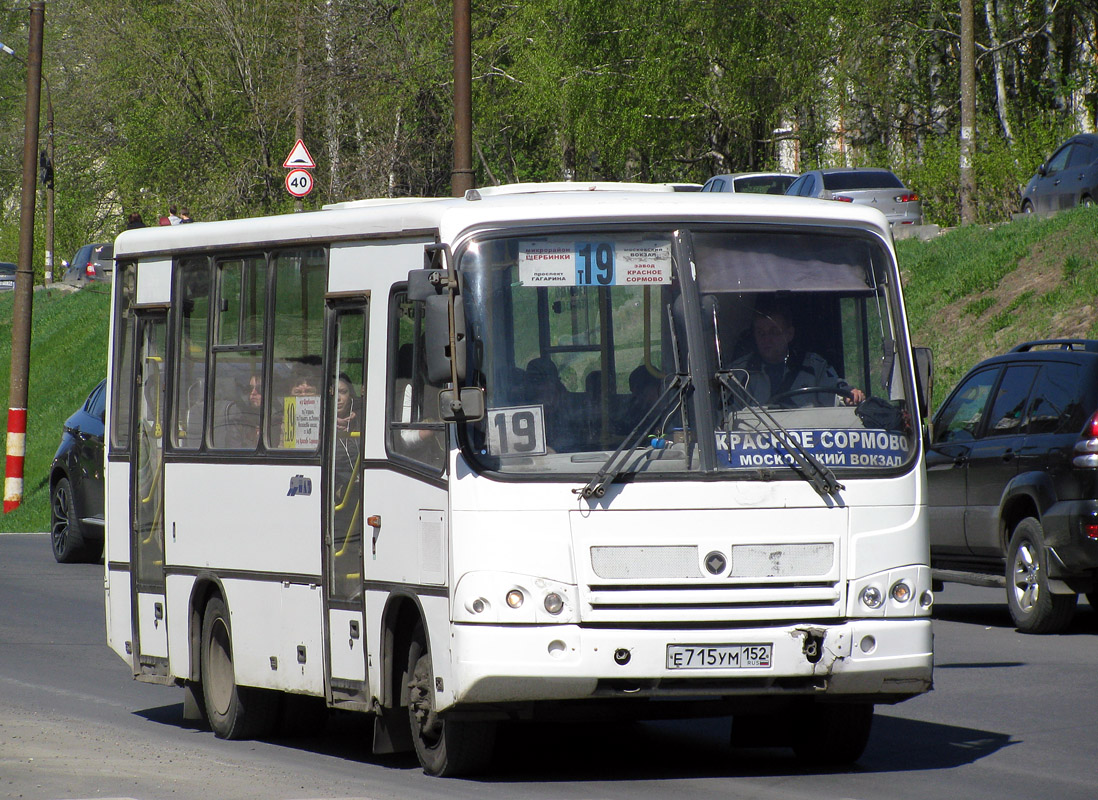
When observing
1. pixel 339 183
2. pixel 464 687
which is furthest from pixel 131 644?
pixel 339 183

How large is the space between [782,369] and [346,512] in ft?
6.80

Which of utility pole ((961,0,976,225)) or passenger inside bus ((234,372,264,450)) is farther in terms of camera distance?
utility pole ((961,0,976,225))

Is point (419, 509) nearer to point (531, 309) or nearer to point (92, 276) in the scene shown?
point (531, 309)

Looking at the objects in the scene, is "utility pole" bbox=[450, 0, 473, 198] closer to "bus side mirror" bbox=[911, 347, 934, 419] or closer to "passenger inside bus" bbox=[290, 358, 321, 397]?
"passenger inside bus" bbox=[290, 358, 321, 397]

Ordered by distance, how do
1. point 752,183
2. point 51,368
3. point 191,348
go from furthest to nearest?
point 51,368, point 752,183, point 191,348

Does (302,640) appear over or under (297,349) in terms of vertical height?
under

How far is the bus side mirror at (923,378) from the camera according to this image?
8.40 meters

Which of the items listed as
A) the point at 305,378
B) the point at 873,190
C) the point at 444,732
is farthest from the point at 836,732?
the point at 873,190

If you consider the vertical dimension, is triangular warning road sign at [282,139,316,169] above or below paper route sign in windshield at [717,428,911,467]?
above

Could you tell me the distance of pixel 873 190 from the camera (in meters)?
35.7

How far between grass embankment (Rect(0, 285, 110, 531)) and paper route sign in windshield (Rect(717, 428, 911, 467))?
21.8m

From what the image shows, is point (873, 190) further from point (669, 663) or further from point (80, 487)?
point (669, 663)

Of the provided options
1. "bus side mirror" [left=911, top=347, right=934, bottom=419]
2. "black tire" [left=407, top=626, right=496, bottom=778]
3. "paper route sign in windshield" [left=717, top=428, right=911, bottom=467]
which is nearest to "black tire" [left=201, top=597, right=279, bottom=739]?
"black tire" [left=407, top=626, right=496, bottom=778]

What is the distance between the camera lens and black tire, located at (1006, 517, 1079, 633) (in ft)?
43.2
